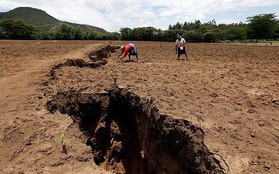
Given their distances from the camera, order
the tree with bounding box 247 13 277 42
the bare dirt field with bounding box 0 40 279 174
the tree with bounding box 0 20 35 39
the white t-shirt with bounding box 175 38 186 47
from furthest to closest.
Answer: the tree with bounding box 0 20 35 39, the tree with bounding box 247 13 277 42, the white t-shirt with bounding box 175 38 186 47, the bare dirt field with bounding box 0 40 279 174

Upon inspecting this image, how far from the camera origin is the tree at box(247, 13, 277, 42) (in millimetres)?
49562

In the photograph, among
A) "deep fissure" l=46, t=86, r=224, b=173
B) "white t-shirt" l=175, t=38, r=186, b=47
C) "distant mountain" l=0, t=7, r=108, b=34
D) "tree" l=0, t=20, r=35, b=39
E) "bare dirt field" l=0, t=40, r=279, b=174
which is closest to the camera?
"bare dirt field" l=0, t=40, r=279, b=174

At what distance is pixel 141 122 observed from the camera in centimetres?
647

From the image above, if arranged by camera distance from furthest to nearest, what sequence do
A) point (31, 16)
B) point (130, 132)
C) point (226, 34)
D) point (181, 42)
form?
point (31, 16)
point (226, 34)
point (181, 42)
point (130, 132)

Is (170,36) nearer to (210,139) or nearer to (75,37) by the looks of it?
(75,37)

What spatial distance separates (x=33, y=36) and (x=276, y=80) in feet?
175

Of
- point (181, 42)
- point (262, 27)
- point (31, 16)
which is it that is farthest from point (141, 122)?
point (31, 16)

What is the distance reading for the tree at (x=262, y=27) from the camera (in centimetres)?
4956

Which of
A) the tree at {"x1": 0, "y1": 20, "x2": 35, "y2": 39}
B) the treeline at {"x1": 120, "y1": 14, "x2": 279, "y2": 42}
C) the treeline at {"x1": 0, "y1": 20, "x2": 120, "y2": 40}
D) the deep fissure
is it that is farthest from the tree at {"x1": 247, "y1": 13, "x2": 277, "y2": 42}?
the deep fissure

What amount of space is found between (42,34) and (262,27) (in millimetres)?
40347

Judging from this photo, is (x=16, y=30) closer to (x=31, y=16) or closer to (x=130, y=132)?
(x=130, y=132)

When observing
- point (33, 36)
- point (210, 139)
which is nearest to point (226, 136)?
point (210, 139)

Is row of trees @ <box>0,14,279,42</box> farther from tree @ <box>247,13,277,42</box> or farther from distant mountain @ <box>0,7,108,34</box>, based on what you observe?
distant mountain @ <box>0,7,108,34</box>

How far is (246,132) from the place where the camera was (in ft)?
15.0
